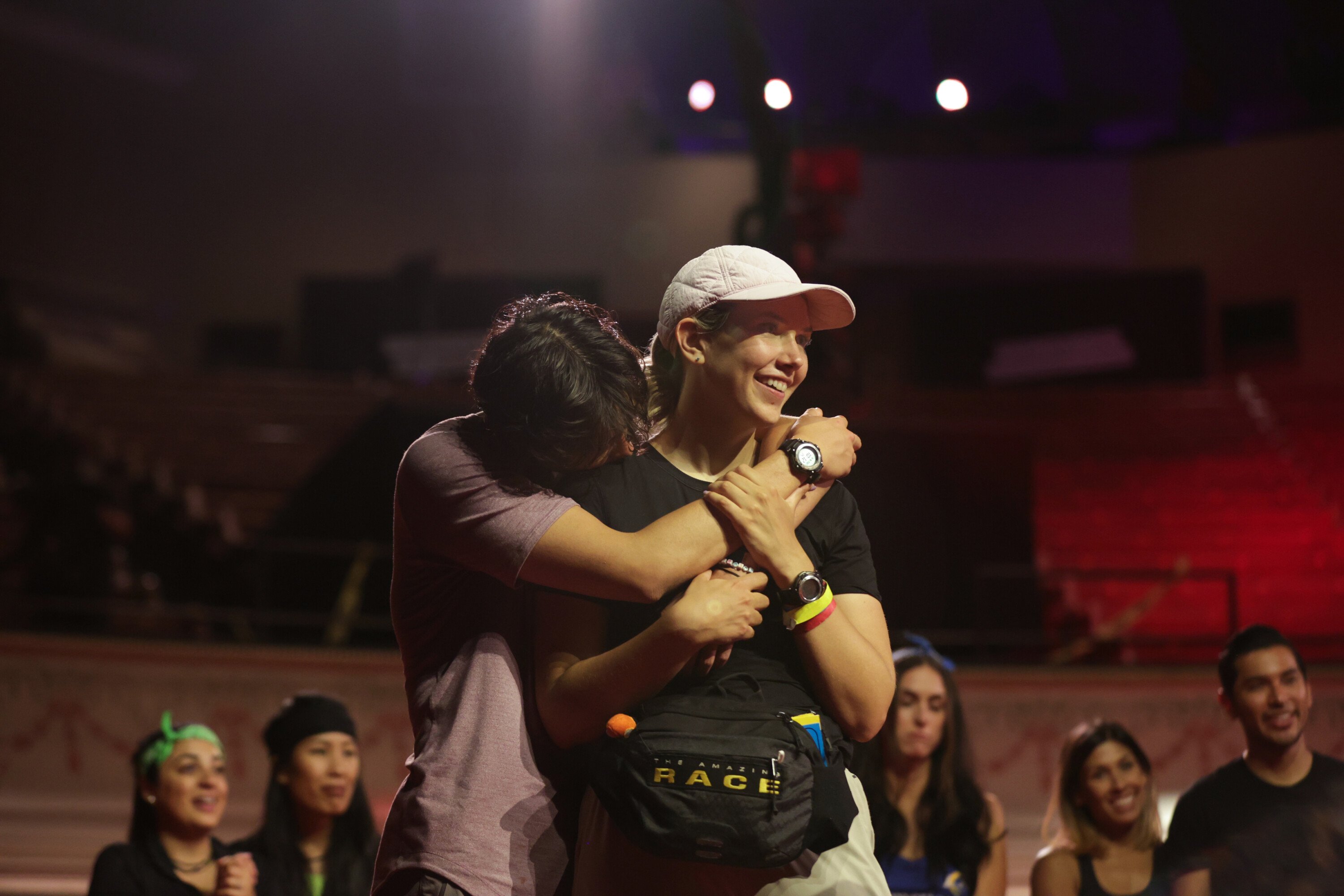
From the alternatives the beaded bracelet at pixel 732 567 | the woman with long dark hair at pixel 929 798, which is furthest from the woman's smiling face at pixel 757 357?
the woman with long dark hair at pixel 929 798

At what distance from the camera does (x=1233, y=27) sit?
1412 cm

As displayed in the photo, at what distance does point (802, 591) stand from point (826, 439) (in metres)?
0.30

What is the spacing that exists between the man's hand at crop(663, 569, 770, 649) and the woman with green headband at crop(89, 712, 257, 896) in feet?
6.58

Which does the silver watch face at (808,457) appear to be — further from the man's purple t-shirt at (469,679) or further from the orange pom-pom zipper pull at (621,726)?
the orange pom-pom zipper pull at (621,726)

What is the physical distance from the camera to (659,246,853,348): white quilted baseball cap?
1892 mm

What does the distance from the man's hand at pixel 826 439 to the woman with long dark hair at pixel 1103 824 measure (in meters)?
1.78

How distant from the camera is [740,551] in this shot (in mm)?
1818

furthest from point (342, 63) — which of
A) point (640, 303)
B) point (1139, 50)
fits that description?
point (1139, 50)

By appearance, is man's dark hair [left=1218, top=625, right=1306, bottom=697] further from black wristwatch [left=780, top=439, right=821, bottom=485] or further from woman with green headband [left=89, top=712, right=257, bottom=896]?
woman with green headband [left=89, top=712, right=257, bottom=896]

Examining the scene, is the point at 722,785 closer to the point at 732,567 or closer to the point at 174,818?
the point at 732,567

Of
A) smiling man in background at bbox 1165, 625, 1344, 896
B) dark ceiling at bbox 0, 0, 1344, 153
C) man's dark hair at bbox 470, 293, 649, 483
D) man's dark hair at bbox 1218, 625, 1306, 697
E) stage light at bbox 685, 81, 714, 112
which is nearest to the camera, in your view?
man's dark hair at bbox 470, 293, 649, 483

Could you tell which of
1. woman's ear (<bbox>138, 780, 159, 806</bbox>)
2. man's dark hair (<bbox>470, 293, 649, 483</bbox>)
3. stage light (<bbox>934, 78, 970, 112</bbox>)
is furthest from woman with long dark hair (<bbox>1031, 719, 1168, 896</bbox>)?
stage light (<bbox>934, 78, 970, 112</bbox>)

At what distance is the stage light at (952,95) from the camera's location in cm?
746

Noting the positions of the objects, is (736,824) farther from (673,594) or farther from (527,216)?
(527,216)
